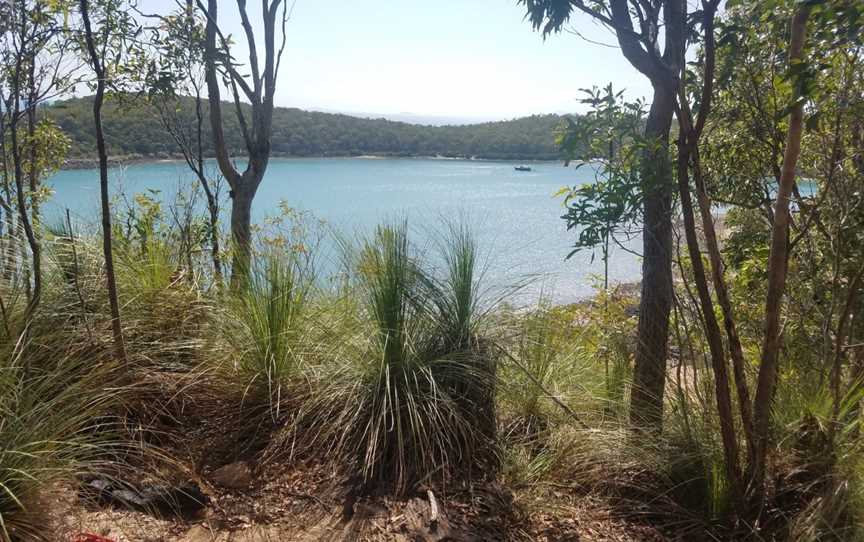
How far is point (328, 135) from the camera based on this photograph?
1683cm

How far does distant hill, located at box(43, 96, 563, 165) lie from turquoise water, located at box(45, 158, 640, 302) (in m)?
0.28

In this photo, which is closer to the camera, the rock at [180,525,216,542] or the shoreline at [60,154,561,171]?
the rock at [180,525,216,542]

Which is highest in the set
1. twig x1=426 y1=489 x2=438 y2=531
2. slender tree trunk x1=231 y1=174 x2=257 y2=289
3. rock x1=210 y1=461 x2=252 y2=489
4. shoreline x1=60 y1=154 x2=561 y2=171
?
shoreline x1=60 y1=154 x2=561 y2=171

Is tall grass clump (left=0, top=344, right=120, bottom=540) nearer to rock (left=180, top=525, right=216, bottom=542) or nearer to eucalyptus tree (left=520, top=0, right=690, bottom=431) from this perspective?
rock (left=180, top=525, right=216, bottom=542)

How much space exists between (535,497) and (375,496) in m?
0.64

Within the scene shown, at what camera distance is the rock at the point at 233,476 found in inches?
112

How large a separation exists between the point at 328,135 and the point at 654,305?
1443cm

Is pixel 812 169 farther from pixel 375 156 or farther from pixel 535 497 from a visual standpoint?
pixel 375 156

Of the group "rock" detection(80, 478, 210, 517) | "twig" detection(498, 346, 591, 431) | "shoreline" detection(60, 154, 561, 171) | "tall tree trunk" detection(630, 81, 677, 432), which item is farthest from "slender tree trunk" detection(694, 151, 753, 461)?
"rock" detection(80, 478, 210, 517)

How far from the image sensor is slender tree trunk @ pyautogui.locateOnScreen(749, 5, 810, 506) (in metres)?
2.15

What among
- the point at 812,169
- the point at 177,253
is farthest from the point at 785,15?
the point at 177,253

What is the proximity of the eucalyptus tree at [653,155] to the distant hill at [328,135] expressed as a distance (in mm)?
1213

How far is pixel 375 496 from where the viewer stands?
2.72m

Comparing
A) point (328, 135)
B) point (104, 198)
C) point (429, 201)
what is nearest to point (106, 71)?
point (104, 198)
